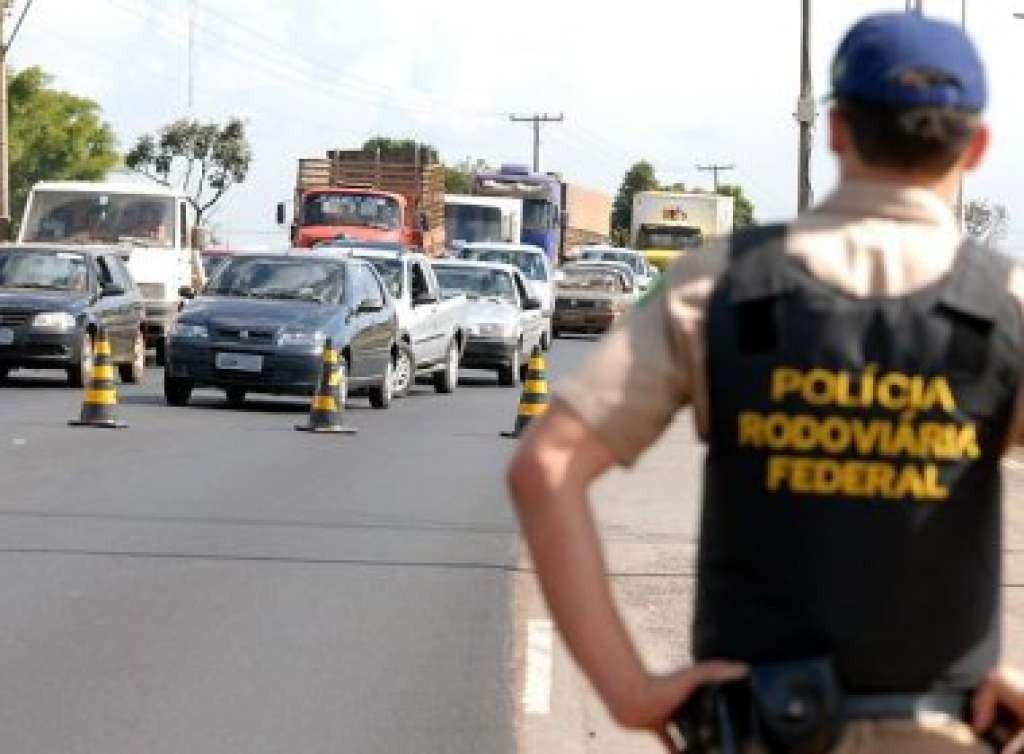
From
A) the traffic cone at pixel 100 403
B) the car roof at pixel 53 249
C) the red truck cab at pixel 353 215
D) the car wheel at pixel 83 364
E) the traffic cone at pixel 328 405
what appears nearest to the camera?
the traffic cone at pixel 100 403

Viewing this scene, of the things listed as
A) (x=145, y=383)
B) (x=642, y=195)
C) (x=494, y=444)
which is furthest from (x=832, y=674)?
(x=642, y=195)

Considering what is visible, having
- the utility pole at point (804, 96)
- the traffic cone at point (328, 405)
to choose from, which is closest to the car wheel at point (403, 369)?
the traffic cone at point (328, 405)

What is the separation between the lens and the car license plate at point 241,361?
84.3 ft

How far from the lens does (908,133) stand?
336cm

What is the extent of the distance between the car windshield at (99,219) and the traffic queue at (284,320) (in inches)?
29.2

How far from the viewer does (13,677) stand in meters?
9.60

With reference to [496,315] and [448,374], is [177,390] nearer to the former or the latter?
[448,374]

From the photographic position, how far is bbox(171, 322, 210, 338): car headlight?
25734 mm

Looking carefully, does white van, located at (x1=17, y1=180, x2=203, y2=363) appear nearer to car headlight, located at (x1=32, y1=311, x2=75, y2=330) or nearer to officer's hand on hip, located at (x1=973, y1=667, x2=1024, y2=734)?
car headlight, located at (x1=32, y1=311, x2=75, y2=330)

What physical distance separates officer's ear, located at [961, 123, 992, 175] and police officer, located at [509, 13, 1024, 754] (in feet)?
0.06

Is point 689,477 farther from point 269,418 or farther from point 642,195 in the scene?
point 642,195

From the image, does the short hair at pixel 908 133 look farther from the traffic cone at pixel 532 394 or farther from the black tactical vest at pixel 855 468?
the traffic cone at pixel 532 394

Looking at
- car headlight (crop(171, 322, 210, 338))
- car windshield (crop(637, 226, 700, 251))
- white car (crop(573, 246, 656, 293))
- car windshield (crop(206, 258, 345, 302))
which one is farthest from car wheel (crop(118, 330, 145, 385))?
car windshield (crop(637, 226, 700, 251))

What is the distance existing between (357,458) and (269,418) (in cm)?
487
